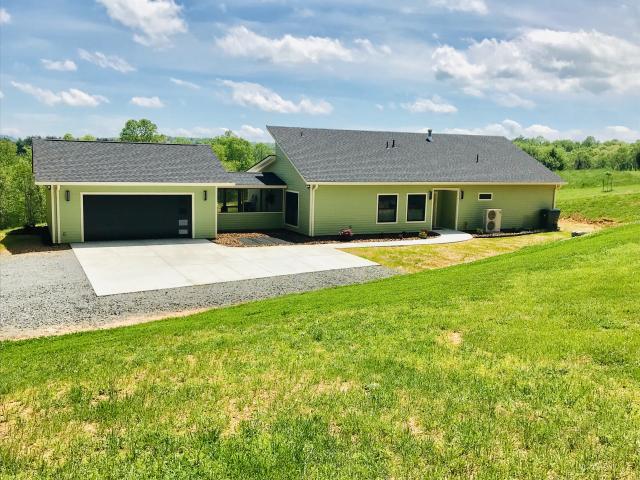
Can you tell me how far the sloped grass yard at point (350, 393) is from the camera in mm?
4156

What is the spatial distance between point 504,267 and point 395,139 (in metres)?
15.5

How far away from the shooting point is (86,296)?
11562mm

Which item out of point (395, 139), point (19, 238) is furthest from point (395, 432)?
point (395, 139)

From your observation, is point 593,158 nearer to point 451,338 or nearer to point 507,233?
point 507,233

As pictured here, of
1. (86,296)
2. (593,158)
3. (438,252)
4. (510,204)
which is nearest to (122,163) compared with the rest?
→ (86,296)

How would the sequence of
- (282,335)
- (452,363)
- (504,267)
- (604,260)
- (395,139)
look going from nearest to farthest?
1. (452,363)
2. (282,335)
3. (604,260)
4. (504,267)
5. (395,139)

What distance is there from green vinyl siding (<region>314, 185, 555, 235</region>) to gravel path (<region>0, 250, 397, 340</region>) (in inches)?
261

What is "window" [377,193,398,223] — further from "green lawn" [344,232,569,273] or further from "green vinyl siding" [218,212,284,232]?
"green vinyl siding" [218,212,284,232]

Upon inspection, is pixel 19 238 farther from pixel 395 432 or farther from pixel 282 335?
pixel 395 432

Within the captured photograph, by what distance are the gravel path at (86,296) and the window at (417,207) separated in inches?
327

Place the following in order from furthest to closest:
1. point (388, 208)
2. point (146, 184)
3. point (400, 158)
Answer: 1. point (400, 158)
2. point (388, 208)
3. point (146, 184)

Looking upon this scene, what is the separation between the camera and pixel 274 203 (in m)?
23.7

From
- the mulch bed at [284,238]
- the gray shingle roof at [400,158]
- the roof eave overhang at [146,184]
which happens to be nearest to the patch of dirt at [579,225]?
the gray shingle roof at [400,158]

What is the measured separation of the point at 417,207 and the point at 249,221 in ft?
25.0
